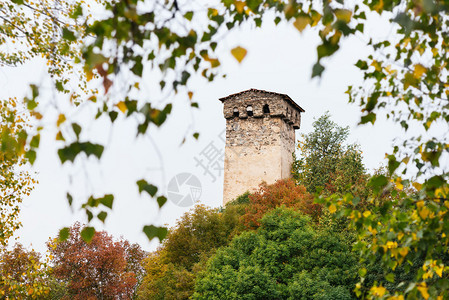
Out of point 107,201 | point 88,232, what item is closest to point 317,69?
point 107,201

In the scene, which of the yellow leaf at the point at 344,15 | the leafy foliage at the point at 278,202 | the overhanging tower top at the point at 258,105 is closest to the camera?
the yellow leaf at the point at 344,15

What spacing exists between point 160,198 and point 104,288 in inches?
1202

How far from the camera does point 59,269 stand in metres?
30.6

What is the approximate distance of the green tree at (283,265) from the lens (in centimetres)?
1524

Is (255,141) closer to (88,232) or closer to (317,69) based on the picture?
(88,232)

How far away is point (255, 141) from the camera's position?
3328 centimetres

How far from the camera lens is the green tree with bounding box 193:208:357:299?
15242 mm

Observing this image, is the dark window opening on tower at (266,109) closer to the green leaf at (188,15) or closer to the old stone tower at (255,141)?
the old stone tower at (255,141)

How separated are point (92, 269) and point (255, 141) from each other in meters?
15.5

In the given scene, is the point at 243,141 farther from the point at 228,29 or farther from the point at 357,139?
the point at 228,29

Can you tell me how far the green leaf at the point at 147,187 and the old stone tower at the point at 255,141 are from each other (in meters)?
29.4

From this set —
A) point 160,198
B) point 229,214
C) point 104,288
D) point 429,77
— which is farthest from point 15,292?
point 104,288

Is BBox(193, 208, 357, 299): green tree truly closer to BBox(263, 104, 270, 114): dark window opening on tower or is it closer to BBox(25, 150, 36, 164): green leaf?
BBox(25, 150, 36, 164): green leaf

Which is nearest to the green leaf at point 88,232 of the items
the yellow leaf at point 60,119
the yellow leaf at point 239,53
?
the yellow leaf at point 60,119
